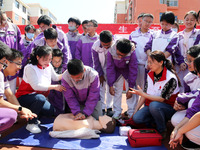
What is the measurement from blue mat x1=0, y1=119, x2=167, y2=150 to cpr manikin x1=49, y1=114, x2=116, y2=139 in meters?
0.08

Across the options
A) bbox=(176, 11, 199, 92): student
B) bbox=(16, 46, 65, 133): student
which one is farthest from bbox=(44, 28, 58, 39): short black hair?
bbox=(176, 11, 199, 92): student

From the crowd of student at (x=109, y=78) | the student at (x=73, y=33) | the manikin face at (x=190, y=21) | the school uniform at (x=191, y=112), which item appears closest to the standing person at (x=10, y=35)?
the crowd of student at (x=109, y=78)

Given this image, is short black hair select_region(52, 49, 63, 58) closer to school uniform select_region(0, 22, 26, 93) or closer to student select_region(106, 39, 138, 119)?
school uniform select_region(0, 22, 26, 93)

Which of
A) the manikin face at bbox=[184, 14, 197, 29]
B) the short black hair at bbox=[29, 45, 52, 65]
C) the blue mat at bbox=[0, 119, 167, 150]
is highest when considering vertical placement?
the manikin face at bbox=[184, 14, 197, 29]

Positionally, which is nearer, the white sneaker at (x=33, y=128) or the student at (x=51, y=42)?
the white sneaker at (x=33, y=128)

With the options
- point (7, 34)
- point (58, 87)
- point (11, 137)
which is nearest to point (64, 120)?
point (58, 87)

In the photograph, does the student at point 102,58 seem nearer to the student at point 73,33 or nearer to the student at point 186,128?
the student at point 73,33

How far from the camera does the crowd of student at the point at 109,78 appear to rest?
2330mm

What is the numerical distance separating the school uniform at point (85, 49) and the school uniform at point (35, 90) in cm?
129

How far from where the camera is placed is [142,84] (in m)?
3.73

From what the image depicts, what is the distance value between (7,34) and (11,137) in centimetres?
202

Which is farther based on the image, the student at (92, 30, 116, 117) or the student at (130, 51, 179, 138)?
the student at (92, 30, 116, 117)

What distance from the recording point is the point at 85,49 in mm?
4172

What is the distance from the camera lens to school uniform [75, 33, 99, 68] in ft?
13.7
